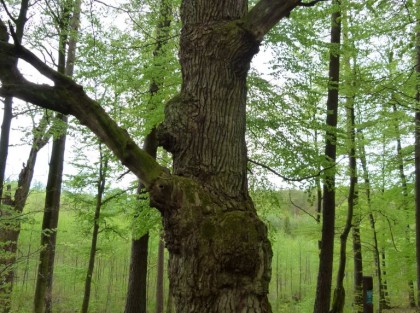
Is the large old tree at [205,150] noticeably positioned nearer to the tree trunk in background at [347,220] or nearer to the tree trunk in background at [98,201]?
the tree trunk in background at [347,220]

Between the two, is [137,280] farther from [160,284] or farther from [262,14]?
[262,14]

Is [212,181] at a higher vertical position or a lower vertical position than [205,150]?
lower

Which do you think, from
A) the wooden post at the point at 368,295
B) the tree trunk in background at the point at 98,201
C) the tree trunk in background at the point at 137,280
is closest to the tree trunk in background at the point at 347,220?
the wooden post at the point at 368,295

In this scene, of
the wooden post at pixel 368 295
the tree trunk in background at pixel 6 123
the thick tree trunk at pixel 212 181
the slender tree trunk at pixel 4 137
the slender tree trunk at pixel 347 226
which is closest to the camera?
the thick tree trunk at pixel 212 181

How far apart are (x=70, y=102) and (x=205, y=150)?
81 centimetres

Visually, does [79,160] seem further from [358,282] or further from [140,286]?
[358,282]

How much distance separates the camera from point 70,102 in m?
2.12

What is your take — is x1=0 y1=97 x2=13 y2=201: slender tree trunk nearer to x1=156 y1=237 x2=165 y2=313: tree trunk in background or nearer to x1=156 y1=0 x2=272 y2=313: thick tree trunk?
x1=156 y1=0 x2=272 y2=313: thick tree trunk

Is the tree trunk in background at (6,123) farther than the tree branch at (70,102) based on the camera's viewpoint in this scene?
Yes

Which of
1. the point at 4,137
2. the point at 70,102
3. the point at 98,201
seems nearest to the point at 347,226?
the point at 98,201

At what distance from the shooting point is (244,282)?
1969 mm

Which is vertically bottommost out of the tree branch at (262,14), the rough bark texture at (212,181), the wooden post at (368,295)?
the wooden post at (368,295)

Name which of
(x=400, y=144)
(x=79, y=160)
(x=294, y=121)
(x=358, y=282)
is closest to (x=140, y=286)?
(x=79, y=160)

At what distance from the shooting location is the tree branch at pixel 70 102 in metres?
2.04
